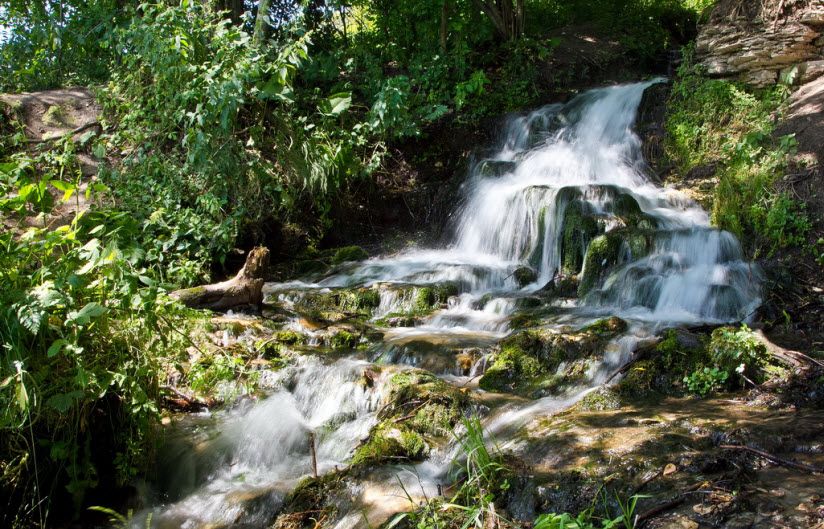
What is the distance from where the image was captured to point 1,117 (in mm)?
10242

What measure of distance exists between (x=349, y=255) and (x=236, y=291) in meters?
2.99

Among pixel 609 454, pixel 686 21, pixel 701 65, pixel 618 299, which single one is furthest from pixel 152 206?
pixel 686 21

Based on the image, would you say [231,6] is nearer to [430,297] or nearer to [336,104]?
[336,104]

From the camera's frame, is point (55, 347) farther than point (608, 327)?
No

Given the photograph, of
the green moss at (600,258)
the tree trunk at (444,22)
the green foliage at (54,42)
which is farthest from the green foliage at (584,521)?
the tree trunk at (444,22)

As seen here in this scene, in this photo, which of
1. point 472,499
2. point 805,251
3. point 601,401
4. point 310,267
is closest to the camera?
point 472,499

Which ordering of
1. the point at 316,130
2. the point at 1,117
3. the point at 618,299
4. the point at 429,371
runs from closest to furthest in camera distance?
the point at 429,371, the point at 618,299, the point at 316,130, the point at 1,117

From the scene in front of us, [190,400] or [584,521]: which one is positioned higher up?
[584,521]

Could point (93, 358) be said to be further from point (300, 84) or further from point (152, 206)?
point (300, 84)

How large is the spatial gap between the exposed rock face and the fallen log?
7662mm

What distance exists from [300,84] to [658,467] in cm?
1049

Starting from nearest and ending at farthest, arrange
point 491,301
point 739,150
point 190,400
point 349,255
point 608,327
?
point 190,400 → point 608,327 → point 491,301 → point 739,150 → point 349,255

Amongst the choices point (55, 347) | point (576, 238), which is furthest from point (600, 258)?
point (55, 347)

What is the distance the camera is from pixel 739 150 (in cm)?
820
